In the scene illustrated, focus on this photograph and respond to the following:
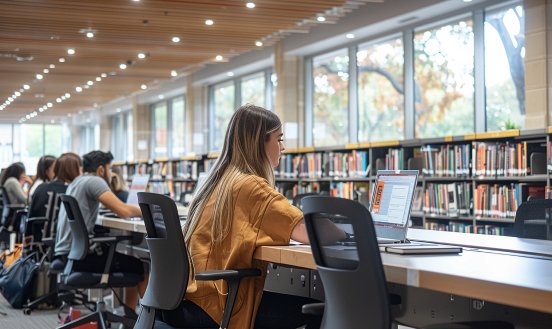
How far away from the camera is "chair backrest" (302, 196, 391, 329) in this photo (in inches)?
82.5

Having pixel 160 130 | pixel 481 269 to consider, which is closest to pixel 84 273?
pixel 481 269

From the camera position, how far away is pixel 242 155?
10.6 feet

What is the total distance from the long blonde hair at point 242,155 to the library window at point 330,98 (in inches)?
338

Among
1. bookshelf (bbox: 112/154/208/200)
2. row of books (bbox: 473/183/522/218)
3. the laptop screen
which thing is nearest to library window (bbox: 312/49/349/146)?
bookshelf (bbox: 112/154/208/200)

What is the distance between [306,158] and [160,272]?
7.40 m

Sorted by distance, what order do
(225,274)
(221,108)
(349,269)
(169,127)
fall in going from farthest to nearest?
(169,127)
(221,108)
(225,274)
(349,269)

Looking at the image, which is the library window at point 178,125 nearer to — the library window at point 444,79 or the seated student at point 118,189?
the library window at point 444,79

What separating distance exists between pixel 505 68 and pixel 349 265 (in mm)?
7100

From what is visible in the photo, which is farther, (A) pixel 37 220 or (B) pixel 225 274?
(A) pixel 37 220

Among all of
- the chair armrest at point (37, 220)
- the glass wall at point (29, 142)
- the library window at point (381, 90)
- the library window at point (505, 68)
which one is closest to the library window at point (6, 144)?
the glass wall at point (29, 142)

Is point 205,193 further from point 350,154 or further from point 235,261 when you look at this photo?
point 350,154

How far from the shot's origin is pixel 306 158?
1061 cm

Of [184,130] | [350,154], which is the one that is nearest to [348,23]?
[350,154]

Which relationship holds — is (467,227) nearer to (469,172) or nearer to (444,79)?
(469,172)
